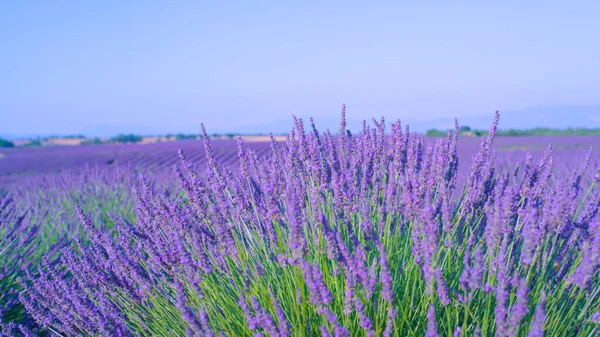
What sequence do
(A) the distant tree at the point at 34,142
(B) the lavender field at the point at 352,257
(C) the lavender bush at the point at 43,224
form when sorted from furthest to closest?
(A) the distant tree at the point at 34,142 < (C) the lavender bush at the point at 43,224 < (B) the lavender field at the point at 352,257

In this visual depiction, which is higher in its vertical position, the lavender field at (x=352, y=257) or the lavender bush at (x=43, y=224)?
the lavender field at (x=352, y=257)

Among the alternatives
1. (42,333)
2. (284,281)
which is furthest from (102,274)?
(42,333)

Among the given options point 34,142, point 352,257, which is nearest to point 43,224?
point 352,257

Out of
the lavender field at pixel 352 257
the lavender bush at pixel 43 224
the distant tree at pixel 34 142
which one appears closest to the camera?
the lavender field at pixel 352 257

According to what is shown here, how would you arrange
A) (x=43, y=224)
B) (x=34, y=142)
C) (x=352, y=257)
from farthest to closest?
(x=34, y=142), (x=43, y=224), (x=352, y=257)

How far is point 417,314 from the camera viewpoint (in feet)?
5.76

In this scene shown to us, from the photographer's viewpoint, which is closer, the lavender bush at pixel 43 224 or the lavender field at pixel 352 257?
the lavender field at pixel 352 257

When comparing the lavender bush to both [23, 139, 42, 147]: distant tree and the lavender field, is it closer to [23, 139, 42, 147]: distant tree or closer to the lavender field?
the lavender field

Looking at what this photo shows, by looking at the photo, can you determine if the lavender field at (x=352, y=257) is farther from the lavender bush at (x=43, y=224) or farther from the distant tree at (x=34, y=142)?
the distant tree at (x=34, y=142)

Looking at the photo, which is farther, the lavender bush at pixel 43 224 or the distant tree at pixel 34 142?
the distant tree at pixel 34 142

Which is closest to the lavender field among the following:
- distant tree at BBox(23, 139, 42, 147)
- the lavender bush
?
the lavender bush

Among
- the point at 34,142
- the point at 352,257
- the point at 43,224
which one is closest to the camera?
the point at 352,257

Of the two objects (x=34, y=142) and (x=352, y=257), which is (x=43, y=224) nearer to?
(x=352, y=257)

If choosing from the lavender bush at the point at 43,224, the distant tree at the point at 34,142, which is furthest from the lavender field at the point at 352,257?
the distant tree at the point at 34,142
